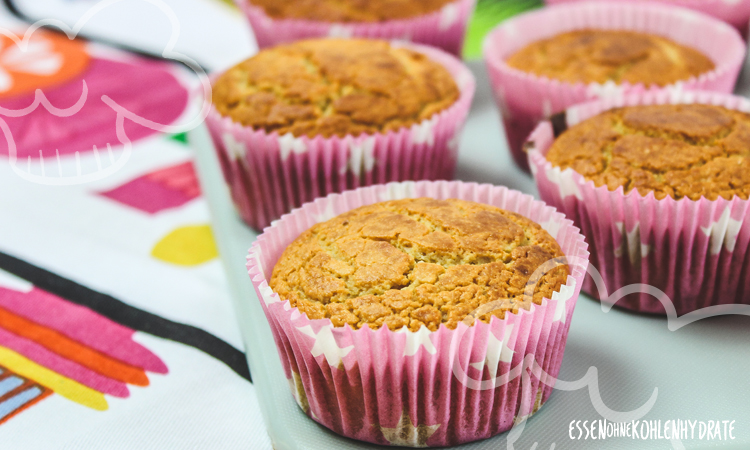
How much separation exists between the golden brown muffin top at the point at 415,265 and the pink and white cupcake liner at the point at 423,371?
5 cm

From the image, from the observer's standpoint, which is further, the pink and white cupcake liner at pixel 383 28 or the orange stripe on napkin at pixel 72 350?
the pink and white cupcake liner at pixel 383 28

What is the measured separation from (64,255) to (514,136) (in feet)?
4.87

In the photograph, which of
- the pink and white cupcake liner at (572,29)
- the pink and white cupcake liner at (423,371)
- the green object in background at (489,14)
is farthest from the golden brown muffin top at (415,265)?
the green object in background at (489,14)

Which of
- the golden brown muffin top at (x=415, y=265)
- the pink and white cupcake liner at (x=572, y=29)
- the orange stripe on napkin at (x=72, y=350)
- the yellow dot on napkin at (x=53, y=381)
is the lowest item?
the orange stripe on napkin at (x=72, y=350)

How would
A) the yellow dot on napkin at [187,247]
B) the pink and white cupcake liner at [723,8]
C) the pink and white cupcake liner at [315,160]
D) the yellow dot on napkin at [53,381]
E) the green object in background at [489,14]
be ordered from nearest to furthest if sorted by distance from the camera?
the yellow dot on napkin at [53,381], the pink and white cupcake liner at [315,160], the yellow dot on napkin at [187,247], the pink and white cupcake liner at [723,8], the green object in background at [489,14]

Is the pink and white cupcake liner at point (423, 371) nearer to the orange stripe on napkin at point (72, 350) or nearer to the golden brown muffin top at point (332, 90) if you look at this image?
the orange stripe on napkin at point (72, 350)

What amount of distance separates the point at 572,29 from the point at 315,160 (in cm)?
143

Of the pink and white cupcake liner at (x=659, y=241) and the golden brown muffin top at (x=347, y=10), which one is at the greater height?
→ the golden brown muffin top at (x=347, y=10)

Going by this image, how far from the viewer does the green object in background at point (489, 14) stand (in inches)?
139

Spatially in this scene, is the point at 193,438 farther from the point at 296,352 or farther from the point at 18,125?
the point at 18,125

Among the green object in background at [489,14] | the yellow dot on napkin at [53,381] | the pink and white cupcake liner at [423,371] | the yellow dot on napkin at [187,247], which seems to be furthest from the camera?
the green object in background at [489,14]

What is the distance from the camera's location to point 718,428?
1.43 meters

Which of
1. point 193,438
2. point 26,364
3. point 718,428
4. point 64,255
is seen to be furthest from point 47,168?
point 718,428

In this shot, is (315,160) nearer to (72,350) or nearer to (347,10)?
(72,350)
